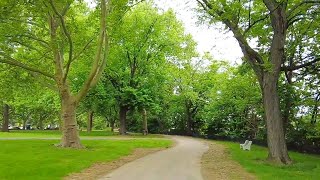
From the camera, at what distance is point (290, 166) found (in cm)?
1650

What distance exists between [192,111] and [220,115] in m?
9.41

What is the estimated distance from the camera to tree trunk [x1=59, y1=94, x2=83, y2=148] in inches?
882

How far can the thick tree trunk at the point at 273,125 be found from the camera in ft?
57.5

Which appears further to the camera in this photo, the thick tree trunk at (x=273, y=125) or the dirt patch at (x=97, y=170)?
the thick tree trunk at (x=273, y=125)

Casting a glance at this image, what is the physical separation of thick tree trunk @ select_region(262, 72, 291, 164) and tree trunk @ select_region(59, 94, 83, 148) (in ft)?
37.8

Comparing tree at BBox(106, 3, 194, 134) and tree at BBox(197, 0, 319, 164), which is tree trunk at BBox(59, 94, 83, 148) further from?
tree at BBox(106, 3, 194, 134)

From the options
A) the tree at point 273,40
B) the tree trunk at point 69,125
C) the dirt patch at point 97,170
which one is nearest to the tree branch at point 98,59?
the tree trunk at point 69,125

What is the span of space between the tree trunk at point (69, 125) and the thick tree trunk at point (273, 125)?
1152 centimetres

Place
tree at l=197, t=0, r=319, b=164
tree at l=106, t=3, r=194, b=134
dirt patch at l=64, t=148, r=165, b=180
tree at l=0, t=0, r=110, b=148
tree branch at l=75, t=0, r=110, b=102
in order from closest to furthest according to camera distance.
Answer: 1. dirt patch at l=64, t=148, r=165, b=180
2. tree at l=197, t=0, r=319, b=164
3. tree branch at l=75, t=0, r=110, b=102
4. tree at l=0, t=0, r=110, b=148
5. tree at l=106, t=3, r=194, b=134

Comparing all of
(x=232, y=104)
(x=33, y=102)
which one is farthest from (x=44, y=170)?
(x=33, y=102)

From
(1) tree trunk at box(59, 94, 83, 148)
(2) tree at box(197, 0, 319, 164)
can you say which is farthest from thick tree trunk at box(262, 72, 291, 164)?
(1) tree trunk at box(59, 94, 83, 148)

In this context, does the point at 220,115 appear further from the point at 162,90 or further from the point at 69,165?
the point at 69,165

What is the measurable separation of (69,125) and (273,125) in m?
12.3

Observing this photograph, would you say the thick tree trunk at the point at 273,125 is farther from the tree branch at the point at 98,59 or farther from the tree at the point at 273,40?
the tree branch at the point at 98,59
